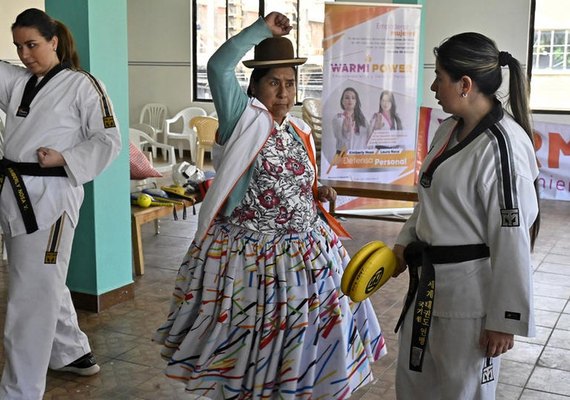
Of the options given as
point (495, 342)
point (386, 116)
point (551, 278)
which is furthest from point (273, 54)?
point (386, 116)

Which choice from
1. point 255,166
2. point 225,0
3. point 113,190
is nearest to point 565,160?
point 113,190

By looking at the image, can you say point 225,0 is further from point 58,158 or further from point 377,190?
point 58,158

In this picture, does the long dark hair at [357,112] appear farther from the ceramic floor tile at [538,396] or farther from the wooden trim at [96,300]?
the ceramic floor tile at [538,396]

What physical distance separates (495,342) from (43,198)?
5.49ft

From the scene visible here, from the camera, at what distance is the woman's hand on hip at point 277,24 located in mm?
2525

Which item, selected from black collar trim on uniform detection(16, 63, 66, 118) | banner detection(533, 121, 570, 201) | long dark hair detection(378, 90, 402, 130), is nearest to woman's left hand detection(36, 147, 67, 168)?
black collar trim on uniform detection(16, 63, 66, 118)

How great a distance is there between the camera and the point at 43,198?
8.93 feet

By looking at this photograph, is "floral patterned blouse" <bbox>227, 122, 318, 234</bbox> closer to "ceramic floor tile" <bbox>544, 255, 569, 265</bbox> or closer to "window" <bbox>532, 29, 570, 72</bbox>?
"ceramic floor tile" <bbox>544, 255, 569, 265</bbox>

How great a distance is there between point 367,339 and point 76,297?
196 cm

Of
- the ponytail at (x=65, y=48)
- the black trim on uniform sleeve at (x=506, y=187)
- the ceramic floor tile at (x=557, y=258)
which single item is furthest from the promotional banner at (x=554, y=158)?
the black trim on uniform sleeve at (x=506, y=187)

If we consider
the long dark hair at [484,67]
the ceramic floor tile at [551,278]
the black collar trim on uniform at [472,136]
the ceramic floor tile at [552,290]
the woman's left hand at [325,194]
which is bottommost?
the ceramic floor tile at [552,290]

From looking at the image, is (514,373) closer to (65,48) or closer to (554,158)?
(65,48)

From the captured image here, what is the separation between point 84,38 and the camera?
383 centimetres

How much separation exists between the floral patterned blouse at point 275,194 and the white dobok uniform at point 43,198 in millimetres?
594
